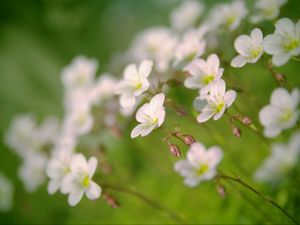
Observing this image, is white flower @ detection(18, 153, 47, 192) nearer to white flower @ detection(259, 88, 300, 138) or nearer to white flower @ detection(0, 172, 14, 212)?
white flower @ detection(0, 172, 14, 212)

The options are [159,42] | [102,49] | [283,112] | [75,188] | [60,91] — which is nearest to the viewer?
[283,112]

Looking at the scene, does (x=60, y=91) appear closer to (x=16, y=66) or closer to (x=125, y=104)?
(x=16, y=66)

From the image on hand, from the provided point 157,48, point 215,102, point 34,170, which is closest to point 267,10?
point 215,102

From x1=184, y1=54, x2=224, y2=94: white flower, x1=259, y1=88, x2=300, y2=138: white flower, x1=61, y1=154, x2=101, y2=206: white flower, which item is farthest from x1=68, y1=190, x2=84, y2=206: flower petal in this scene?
x1=259, y1=88, x2=300, y2=138: white flower

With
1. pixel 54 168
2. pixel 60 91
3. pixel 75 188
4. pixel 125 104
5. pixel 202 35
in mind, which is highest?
pixel 60 91

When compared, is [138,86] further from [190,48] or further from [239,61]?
[239,61]

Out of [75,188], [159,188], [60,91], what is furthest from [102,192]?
[60,91]

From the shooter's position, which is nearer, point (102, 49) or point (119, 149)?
point (119, 149)
